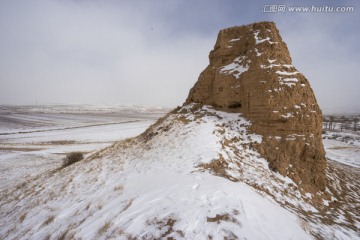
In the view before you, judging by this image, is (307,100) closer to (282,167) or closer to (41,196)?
(282,167)

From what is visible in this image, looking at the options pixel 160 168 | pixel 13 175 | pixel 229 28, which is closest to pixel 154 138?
pixel 160 168

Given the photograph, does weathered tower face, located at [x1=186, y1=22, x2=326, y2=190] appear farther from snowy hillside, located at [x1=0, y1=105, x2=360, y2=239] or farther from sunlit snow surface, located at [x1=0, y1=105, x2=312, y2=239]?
sunlit snow surface, located at [x1=0, y1=105, x2=312, y2=239]

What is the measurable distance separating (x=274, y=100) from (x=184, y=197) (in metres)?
8.06

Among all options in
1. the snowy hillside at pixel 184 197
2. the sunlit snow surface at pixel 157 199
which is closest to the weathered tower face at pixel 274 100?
the snowy hillside at pixel 184 197

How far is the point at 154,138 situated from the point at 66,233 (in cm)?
792

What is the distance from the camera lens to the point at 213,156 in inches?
383

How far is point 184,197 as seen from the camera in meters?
6.28

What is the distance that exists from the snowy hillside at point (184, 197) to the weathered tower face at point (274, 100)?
2.47ft

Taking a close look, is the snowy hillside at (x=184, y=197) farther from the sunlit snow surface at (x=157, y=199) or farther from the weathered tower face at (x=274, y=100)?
the weathered tower face at (x=274, y=100)

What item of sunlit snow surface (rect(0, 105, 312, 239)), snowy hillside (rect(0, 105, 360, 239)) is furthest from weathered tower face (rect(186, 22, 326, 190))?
sunlit snow surface (rect(0, 105, 312, 239))

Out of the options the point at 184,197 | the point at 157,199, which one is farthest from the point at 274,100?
the point at 157,199

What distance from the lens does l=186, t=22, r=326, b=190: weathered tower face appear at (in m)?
10.8

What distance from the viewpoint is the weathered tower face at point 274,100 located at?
35.4ft

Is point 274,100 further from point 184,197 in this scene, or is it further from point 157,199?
point 157,199
